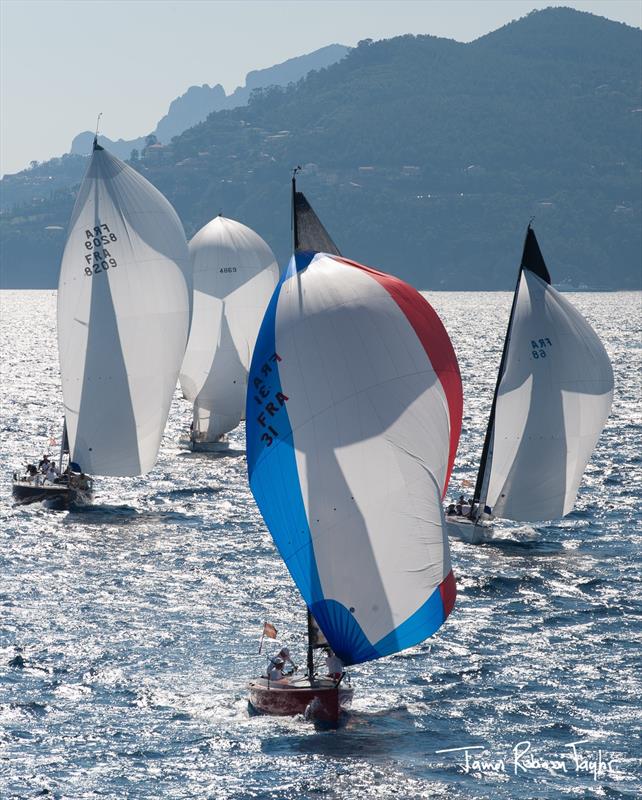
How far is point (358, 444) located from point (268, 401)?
1.96 m

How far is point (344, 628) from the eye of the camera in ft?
89.5

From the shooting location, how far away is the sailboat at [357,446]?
26375mm

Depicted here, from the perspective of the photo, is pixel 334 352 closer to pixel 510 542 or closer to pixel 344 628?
pixel 344 628

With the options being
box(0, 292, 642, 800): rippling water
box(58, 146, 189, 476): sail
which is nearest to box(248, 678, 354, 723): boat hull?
box(0, 292, 642, 800): rippling water

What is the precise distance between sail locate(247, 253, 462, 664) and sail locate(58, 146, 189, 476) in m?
21.1

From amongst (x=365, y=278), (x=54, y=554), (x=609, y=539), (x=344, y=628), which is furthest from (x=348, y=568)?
(x=609, y=539)

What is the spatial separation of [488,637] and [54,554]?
15.4 meters

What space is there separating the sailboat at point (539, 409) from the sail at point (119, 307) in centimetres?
1163

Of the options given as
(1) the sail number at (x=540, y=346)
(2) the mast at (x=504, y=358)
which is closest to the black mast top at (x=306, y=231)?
(1) the sail number at (x=540, y=346)

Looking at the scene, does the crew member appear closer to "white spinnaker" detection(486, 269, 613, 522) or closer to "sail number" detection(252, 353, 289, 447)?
"sail number" detection(252, 353, 289, 447)

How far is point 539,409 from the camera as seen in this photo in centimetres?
4491

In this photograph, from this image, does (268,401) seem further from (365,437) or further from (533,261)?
(533,261)

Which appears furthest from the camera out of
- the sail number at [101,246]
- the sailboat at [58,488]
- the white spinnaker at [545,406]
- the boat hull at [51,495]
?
the boat hull at [51,495]

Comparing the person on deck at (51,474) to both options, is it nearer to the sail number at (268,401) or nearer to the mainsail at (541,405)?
the mainsail at (541,405)
